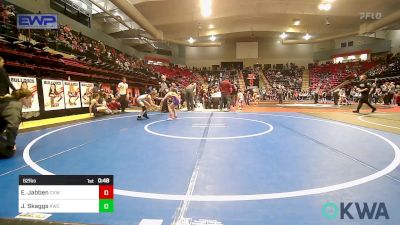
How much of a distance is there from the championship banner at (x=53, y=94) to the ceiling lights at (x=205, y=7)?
45.9 feet

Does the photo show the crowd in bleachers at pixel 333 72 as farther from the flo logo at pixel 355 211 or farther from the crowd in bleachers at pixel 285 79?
the flo logo at pixel 355 211

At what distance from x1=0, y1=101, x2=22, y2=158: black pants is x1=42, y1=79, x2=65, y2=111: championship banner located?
5.62 metres

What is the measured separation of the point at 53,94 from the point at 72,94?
4.14 feet

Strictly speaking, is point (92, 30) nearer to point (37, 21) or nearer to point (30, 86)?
point (37, 21)

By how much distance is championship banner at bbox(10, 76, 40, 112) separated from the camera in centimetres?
785

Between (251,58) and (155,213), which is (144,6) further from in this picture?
(251,58)

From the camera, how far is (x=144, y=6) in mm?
20984

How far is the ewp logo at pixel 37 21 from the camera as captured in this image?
9336 millimetres

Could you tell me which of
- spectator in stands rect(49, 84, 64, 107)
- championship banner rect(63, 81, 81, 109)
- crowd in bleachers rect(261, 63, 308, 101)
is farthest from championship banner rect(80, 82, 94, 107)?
crowd in bleachers rect(261, 63, 308, 101)

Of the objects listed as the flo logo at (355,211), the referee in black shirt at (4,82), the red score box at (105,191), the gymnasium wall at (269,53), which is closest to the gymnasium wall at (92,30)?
the gymnasium wall at (269,53)

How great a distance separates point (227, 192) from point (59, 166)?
83.5 inches

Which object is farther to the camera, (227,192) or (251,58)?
(251,58)

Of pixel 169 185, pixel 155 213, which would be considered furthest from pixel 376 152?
pixel 155 213
